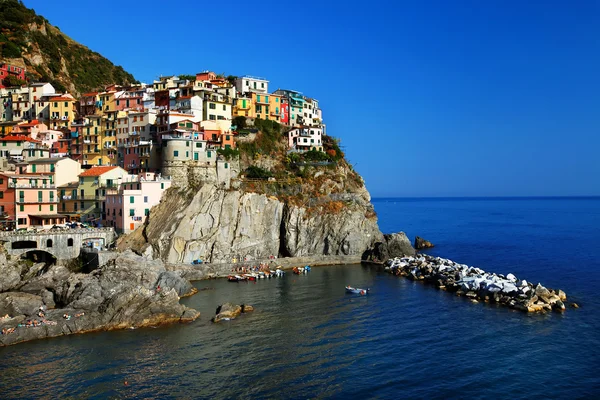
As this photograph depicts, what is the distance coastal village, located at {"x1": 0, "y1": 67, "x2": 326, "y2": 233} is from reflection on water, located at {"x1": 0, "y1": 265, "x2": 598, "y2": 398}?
1063 inches

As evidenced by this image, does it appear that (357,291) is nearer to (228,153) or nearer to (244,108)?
(228,153)

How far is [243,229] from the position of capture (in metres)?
69.5

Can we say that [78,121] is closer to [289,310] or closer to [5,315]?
[5,315]

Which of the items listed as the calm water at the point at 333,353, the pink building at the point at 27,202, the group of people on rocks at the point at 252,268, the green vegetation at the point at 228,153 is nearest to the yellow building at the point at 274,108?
the green vegetation at the point at 228,153

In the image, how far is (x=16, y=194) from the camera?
6147cm

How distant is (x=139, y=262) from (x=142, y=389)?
2229 cm

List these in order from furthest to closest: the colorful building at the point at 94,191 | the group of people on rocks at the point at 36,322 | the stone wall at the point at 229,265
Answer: the colorful building at the point at 94,191 → the stone wall at the point at 229,265 → the group of people on rocks at the point at 36,322

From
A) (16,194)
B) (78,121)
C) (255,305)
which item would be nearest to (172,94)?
(78,121)

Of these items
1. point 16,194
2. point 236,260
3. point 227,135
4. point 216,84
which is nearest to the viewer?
point 16,194

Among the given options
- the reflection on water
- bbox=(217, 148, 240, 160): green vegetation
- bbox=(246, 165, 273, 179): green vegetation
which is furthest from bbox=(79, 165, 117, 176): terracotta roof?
the reflection on water

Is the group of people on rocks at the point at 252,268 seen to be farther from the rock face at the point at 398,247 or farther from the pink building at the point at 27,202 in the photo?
the pink building at the point at 27,202

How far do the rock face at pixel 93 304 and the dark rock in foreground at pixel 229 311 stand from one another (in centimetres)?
214

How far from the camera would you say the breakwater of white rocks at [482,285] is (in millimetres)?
48375

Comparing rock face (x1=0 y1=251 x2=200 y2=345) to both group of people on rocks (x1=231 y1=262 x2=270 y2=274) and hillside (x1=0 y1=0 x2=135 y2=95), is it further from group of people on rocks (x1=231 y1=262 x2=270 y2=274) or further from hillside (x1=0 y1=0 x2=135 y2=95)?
hillside (x1=0 y1=0 x2=135 y2=95)
